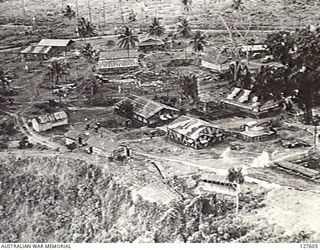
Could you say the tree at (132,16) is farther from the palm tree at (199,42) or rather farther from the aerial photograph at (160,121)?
the palm tree at (199,42)

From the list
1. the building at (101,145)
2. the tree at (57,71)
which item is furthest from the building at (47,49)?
the building at (101,145)

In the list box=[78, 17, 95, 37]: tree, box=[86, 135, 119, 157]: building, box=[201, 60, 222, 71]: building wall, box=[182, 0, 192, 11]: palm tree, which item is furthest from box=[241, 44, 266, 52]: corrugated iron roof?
box=[86, 135, 119, 157]: building

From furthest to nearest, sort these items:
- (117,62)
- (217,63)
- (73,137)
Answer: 1. (117,62)
2. (217,63)
3. (73,137)

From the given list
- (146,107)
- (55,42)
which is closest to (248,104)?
(146,107)

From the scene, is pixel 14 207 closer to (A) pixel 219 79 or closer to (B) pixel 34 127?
(B) pixel 34 127

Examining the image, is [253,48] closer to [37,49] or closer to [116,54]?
[116,54]

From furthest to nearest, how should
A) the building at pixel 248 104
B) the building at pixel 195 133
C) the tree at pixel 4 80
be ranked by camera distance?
the tree at pixel 4 80 < the building at pixel 248 104 < the building at pixel 195 133

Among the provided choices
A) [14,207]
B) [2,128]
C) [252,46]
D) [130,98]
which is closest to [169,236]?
[14,207]
